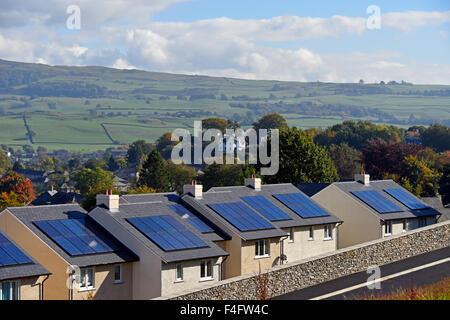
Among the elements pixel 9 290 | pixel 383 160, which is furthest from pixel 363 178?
pixel 383 160

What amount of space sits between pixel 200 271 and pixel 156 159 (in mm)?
91166

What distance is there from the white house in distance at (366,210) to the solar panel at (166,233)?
17.6 m

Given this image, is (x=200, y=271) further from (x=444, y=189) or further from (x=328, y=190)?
(x=444, y=189)

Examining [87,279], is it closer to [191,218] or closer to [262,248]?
[191,218]

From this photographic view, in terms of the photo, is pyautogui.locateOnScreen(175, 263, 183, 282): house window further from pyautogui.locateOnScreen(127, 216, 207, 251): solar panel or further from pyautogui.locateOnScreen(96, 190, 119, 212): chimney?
pyautogui.locateOnScreen(96, 190, 119, 212): chimney

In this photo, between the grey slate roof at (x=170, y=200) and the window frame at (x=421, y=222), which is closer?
the grey slate roof at (x=170, y=200)

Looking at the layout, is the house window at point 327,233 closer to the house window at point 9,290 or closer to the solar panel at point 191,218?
the solar panel at point 191,218

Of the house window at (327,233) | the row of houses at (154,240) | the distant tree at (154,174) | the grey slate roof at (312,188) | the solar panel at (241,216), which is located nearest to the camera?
the row of houses at (154,240)

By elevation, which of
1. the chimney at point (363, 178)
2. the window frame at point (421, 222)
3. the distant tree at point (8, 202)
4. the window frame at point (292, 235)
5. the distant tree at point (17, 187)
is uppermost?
the chimney at point (363, 178)

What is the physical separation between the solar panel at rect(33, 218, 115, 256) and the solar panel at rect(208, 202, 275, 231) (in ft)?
28.8

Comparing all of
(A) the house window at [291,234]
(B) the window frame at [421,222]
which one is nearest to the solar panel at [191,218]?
(A) the house window at [291,234]

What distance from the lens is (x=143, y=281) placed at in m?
36.7

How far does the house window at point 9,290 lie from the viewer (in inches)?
1232

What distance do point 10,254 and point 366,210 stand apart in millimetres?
28195
